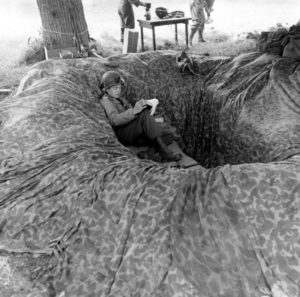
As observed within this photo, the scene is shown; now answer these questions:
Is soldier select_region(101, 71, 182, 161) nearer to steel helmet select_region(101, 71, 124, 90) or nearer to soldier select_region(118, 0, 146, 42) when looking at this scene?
steel helmet select_region(101, 71, 124, 90)

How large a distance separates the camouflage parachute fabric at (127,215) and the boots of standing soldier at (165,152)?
2.68ft

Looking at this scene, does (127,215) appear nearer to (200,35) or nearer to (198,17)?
(200,35)

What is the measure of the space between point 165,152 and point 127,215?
1862 mm

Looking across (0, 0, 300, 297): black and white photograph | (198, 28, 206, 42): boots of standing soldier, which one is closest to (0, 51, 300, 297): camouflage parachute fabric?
(0, 0, 300, 297): black and white photograph

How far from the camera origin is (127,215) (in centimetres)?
238

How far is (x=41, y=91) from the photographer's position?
3607 millimetres

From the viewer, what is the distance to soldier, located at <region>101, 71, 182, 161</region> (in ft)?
12.8

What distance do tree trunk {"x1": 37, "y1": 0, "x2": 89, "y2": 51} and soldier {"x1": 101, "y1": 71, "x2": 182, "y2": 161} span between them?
410cm

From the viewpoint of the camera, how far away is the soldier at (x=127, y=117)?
12.8ft

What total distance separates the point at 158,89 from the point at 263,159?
1.63 m

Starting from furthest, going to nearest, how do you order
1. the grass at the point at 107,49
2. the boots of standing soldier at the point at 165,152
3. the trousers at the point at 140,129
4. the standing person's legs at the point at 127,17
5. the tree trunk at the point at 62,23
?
1. the standing person's legs at the point at 127,17
2. the grass at the point at 107,49
3. the tree trunk at the point at 62,23
4. the boots of standing soldier at the point at 165,152
5. the trousers at the point at 140,129

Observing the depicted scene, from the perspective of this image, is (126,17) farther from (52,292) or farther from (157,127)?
(52,292)

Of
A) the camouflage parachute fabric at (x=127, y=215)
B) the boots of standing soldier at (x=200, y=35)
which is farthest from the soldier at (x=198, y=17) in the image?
the camouflage parachute fabric at (x=127, y=215)

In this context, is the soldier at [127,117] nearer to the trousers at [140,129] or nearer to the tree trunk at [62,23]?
the trousers at [140,129]
